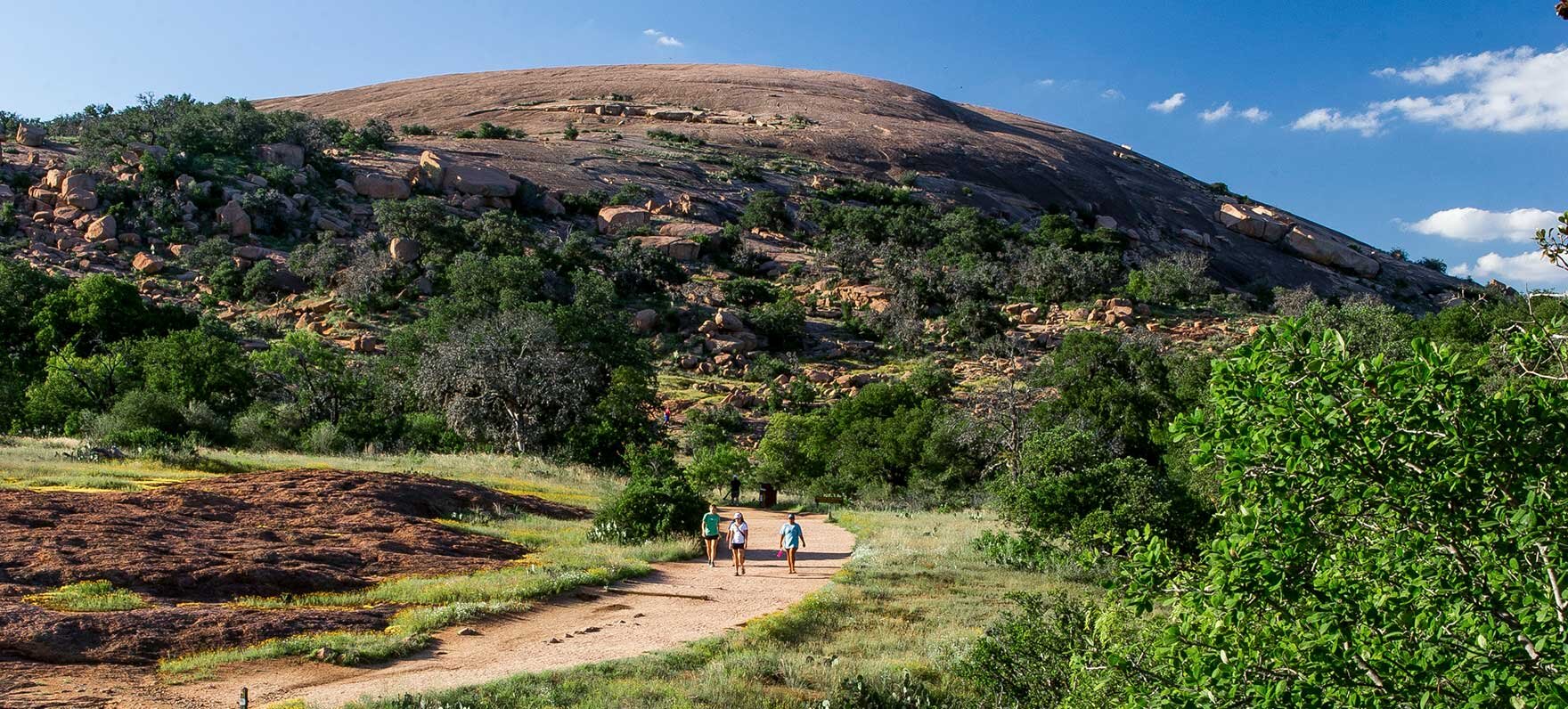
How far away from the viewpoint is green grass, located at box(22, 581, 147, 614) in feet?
30.6

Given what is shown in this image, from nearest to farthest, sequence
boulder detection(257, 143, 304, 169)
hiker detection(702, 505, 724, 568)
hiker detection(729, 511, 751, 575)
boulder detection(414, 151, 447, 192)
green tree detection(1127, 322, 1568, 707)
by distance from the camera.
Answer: green tree detection(1127, 322, 1568, 707), hiker detection(729, 511, 751, 575), hiker detection(702, 505, 724, 568), boulder detection(257, 143, 304, 169), boulder detection(414, 151, 447, 192)

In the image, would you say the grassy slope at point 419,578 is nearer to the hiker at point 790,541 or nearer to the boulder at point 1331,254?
the hiker at point 790,541

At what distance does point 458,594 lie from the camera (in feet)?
36.9

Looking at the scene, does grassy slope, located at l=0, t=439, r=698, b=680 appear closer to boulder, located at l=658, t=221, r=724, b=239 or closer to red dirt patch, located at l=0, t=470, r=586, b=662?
red dirt patch, located at l=0, t=470, r=586, b=662

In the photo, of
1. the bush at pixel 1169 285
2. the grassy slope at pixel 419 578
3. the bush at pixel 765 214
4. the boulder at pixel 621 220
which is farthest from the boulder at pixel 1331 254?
the grassy slope at pixel 419 578

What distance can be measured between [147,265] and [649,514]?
3536cm

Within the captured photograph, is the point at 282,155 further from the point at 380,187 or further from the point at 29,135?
the point at 29,135

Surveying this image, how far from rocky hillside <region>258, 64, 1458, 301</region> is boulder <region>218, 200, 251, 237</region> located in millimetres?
11201

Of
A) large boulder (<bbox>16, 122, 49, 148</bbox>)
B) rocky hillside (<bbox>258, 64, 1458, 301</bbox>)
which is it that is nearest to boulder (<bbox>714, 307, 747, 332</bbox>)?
rocky hillside (<bbox>258, 64, 1458, 301</bbox>)

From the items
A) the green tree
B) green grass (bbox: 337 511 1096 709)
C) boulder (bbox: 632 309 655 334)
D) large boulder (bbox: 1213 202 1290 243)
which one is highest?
large boulder (bbox: 1213 202 1290 243)

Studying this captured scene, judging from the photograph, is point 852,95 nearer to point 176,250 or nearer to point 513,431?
point 176,250

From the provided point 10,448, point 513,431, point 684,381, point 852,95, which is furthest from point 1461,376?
point 852,95

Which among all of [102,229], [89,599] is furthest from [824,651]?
[102,229]

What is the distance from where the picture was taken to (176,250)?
44188mm
